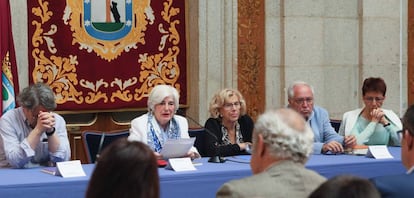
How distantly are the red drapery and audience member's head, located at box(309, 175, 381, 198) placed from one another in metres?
4.95

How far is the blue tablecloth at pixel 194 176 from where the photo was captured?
14.7ft

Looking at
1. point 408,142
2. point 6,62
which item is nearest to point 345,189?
point 408,142

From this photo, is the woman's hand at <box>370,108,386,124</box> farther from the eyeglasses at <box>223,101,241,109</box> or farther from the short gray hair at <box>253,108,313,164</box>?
the short gray hair at <box>253,108,313,164</box>

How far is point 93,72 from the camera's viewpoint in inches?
287

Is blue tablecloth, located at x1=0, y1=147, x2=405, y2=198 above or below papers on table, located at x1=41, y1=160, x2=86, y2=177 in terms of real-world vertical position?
below

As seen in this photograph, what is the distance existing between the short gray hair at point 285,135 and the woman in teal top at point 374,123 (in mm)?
3050

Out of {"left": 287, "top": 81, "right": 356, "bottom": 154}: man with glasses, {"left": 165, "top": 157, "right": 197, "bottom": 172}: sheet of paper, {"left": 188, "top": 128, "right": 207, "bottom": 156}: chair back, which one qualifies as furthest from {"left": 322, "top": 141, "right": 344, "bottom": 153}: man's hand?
{"left": 165, "top": 157, "right": 197, "bottom": 172}: sheet of paper

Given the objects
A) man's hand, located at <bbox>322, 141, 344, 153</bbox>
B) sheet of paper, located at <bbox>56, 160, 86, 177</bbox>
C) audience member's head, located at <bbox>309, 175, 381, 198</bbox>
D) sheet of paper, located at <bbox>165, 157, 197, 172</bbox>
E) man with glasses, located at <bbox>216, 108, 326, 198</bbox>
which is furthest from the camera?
man's hand, located at <bbox>322, 141, 344, 153</bbox>

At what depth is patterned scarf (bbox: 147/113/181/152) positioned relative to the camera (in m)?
5.77

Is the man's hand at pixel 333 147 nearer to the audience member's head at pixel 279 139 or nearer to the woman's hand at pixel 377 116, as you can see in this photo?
the woman's hand at pixel 377 116

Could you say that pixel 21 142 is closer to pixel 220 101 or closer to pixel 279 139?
pixel 220 101

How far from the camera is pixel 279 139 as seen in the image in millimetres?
3344

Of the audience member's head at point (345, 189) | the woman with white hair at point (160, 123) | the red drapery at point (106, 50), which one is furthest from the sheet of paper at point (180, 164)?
the audience member's head at point (345, 189)

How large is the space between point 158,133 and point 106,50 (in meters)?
1.70
